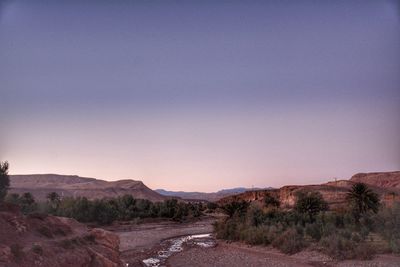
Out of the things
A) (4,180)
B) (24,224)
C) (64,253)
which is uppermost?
(4,180)

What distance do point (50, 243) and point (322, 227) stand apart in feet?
83.5

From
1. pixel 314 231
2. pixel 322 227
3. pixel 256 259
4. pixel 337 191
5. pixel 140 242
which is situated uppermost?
pixel 337 191

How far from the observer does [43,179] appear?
172250 mm

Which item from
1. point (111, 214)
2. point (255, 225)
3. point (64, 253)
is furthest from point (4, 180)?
point (64, 253)

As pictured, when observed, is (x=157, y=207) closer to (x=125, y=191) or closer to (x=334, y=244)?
(x=334, y=244)

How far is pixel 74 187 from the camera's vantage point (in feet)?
475

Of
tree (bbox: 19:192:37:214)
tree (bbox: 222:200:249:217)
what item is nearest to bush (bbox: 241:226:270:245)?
tree (bbox: 222:200:249:217)

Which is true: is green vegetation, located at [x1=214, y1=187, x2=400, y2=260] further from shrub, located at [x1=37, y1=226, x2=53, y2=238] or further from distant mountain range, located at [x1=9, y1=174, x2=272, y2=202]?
distant mountain range, located at [x1=9, y1=174, x2=272, y2=202]

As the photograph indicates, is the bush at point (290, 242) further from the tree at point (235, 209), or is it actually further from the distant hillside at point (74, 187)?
the distant hillside at point (74, 187)

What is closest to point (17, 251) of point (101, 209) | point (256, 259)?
point (256, 259)

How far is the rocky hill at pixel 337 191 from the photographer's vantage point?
224ft

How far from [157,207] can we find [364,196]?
3906 centimetres

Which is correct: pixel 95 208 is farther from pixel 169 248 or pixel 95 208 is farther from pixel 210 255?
pixel 210 255

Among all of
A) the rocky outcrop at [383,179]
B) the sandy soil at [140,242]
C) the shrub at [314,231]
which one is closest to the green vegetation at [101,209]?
the sandy soil at [140,242]
